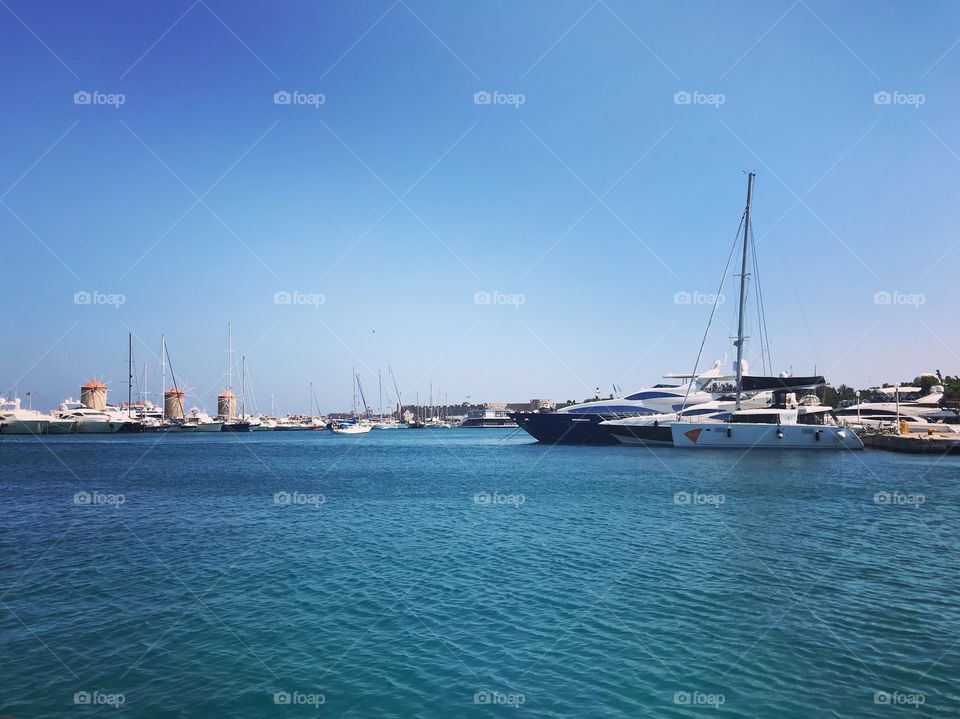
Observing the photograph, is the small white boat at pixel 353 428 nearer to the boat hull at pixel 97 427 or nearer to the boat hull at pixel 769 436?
the boat hull at pixel 97 427

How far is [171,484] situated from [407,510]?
2164 cm

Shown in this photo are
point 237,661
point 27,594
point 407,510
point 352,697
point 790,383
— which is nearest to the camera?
point 352,697

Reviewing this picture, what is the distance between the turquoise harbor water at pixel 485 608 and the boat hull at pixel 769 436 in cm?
3344

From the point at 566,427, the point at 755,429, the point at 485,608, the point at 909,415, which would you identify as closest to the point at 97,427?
the point at 566,427

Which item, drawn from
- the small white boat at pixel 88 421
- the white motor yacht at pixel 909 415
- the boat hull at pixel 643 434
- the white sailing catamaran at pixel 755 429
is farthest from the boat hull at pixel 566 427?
the small white boat at pixel 88 421

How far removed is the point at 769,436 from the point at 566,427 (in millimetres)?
28129

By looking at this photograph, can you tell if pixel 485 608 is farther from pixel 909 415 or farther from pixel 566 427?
pixel 909 415

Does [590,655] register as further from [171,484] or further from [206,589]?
[171,484]

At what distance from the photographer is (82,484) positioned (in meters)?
40.9

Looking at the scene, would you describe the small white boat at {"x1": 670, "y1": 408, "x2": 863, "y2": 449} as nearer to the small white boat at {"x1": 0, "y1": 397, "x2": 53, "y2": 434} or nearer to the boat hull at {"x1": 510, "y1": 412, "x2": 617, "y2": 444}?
the boat hull at {"x1": 510, "y1": 412, "x2": 617, "y2": 444}

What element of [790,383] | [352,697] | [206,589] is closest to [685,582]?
[352,697]

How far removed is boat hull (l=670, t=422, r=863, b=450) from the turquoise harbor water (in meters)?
33.4

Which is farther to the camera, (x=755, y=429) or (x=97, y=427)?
(x=97, y=427)

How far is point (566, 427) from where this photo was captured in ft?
278
